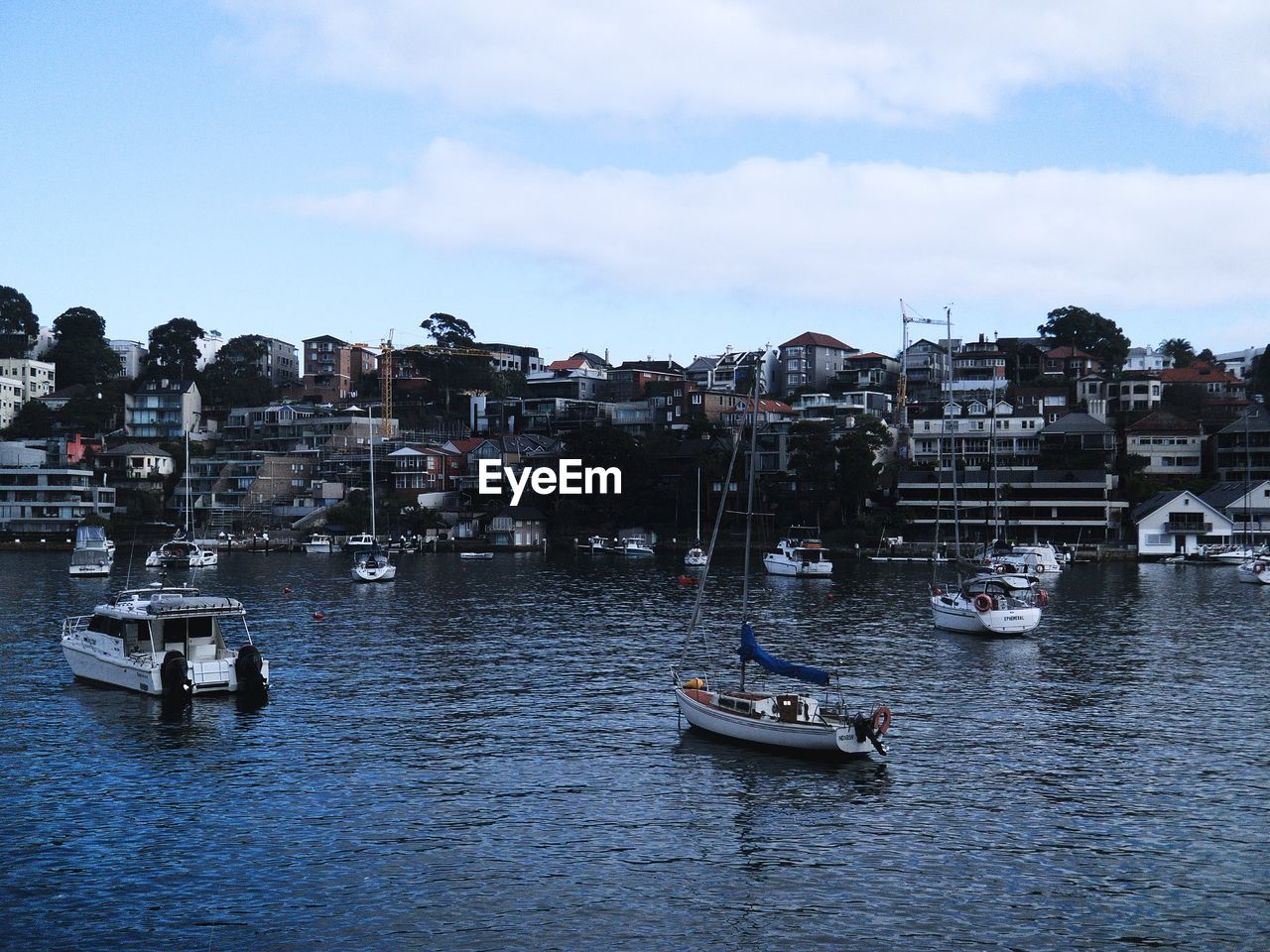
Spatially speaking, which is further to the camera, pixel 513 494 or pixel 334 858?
pixel 513 494

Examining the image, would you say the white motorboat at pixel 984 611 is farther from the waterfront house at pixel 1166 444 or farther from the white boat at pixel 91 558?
the waterfront house at pixel 1166 444

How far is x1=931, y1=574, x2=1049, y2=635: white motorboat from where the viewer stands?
69.7m

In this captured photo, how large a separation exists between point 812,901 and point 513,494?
146m

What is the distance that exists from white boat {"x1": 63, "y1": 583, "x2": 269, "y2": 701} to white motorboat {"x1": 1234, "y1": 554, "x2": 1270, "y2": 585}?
99741 mm

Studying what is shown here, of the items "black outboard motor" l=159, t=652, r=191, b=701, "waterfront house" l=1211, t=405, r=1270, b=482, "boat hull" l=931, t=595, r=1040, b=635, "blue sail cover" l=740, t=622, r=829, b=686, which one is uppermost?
"waterfront house" l=1211, t=405, r=1270, b=482

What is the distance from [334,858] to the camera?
2944 cm

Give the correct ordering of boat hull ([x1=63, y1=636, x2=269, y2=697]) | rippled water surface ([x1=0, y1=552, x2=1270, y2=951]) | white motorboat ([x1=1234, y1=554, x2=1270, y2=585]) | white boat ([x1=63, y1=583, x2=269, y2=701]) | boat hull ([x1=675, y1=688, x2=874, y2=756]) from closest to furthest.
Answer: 1. rippled water surface ([x1=0, y1=552, x2=1270, y2=951])
2. boat hull ([x1=675, y1=688, x2=874, y2=756])
3. white boat ([x1=63, y1=583, x2=269, y2=701])
4. boat hull ([x1=63, y1=636, x2=269, y2=697])
5. white motorboat ([x1=1234, y1=554, x2=1270, y2=585])

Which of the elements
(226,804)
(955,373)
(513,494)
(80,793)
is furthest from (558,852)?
(955,373)

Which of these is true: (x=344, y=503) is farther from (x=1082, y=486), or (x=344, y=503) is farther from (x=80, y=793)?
(x=80, y=793)

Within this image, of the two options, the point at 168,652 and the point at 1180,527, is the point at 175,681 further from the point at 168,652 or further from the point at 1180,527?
the point at 1180,527

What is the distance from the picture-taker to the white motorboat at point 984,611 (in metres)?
69.7

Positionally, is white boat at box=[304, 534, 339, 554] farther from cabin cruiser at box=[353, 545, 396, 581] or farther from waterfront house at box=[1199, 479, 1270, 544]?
waterfront house at box=[1199, 479, 1270, 544]

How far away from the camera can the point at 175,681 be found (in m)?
46.2

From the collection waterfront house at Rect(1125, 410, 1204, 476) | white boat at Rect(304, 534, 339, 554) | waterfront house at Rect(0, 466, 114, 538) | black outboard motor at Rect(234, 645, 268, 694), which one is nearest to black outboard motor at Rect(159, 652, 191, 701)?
black outboard motor at Rect(234, 645, 268, 694)
